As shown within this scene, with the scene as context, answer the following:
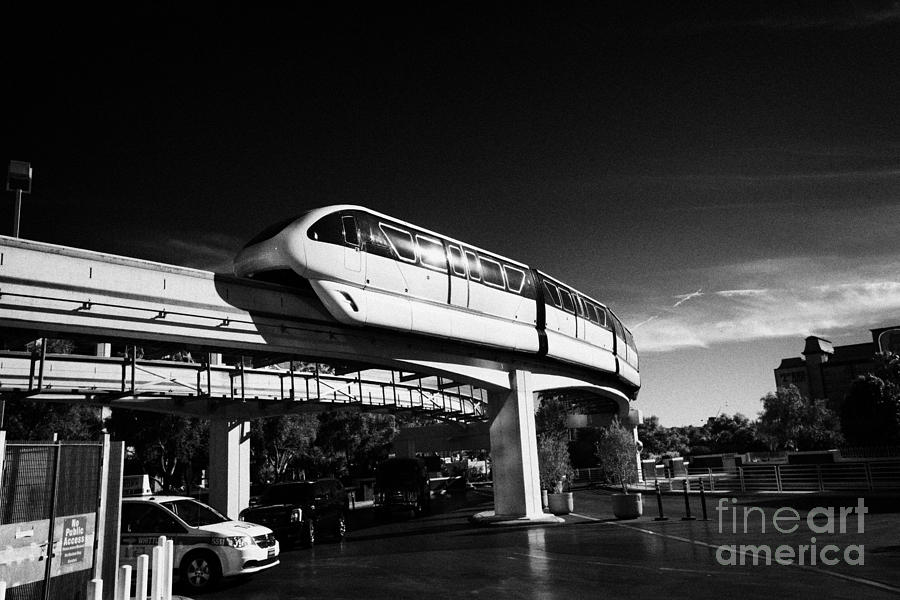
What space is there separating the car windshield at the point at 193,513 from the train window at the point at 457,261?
10496mm

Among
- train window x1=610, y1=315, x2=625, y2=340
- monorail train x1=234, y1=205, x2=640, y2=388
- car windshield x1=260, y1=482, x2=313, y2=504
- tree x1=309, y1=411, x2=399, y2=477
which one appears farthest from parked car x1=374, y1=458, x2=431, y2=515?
tree x1=309, y1=411, x2=399, y2=477

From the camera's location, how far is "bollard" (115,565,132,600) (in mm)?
8016

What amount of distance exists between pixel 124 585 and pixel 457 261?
14.8m

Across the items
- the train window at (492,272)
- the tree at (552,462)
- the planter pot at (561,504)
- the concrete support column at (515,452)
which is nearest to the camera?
the train window at (492,272)

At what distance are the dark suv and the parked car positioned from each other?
6.91 meters

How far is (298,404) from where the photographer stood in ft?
94.8

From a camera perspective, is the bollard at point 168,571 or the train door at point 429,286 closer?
the bollard at point 168,571

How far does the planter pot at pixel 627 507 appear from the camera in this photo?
2317 cm

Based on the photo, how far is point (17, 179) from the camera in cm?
1364

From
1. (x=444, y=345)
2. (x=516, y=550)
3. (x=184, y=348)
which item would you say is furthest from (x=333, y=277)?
(x=516, y=550)

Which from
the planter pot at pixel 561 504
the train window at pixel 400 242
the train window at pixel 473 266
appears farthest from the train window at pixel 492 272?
the planter pot at pixel 561 504

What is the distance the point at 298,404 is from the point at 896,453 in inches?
1554

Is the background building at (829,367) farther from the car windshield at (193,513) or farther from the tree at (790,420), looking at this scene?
the car windshield at (193,513)

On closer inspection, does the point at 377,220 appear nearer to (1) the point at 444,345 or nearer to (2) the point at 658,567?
(1) the point at 444,345
